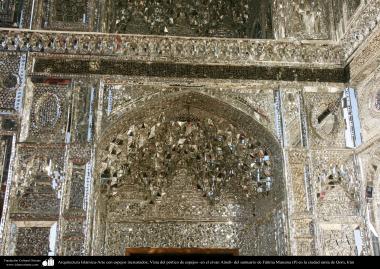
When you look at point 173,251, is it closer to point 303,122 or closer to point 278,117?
point 278,117

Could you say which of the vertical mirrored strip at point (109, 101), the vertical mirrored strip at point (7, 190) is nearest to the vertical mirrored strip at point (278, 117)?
the vertical mirrored strip at point (109, 101)

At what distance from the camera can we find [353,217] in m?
5.28

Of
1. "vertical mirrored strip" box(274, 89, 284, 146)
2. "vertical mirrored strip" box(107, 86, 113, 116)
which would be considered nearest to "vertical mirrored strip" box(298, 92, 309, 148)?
"vertical mirrored strip" box(274, 89, 284, 146)

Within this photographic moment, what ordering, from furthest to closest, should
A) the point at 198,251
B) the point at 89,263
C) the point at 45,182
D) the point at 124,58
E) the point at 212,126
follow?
the point at 198,251 → the point at 212,126 → the point at 124,58 → the point at 45,182 → the point at 89,263

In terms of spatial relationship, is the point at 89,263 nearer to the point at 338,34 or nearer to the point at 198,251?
the point at 198,251

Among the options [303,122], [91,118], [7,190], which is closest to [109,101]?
[91,118]

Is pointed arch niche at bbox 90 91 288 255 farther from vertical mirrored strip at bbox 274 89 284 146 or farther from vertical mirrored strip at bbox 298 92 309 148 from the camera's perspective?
vertical mirrored strip at bbox 298 92 309 148

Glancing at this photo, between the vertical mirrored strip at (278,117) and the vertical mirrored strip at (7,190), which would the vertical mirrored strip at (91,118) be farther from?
the vertical mirrored strip at (278,117)

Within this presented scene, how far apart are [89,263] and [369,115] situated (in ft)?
10.9

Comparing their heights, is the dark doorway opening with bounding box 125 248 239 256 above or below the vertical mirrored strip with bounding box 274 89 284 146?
below

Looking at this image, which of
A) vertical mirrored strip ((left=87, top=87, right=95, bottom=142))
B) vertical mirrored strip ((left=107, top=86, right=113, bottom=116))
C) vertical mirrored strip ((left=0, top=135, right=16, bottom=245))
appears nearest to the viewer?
vertical mirrored strip ((left=0, top=135, right=16, bottom=245))

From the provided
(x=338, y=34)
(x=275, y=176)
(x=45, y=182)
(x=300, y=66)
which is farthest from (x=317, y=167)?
(x=45, y=182)

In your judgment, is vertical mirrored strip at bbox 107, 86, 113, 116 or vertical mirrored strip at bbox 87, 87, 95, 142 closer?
vertical mirrored strip at bbox 87, 87, 95, 142
